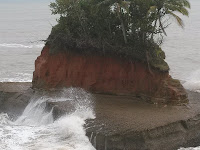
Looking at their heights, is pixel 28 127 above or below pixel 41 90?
below

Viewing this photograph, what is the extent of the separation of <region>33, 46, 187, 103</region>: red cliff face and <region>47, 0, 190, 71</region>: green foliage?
538mm

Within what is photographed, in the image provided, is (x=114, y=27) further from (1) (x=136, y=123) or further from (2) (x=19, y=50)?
(2) (x=19, y=50)

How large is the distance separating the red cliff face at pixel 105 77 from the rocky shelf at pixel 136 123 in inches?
22.6

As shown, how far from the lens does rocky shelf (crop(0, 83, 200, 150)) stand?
17562 millimetres

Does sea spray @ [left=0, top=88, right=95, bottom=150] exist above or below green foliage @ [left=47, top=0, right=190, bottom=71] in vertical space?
below

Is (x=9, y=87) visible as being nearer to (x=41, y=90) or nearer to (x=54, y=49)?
(x=41, y=90)

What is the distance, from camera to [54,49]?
2341 centimetres

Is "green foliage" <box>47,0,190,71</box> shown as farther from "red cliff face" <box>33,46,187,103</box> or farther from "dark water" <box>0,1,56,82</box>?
"dark water" <box>0,1,56,82</box>

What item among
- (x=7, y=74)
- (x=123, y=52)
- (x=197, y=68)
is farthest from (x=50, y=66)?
(x=197, y=68)

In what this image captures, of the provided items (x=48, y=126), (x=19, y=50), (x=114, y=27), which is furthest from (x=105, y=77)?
(x=19, y=50)

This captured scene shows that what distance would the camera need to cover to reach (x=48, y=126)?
19.6m

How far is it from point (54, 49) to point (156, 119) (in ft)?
25.8

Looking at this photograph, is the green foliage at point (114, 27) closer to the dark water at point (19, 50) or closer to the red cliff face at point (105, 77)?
the red cliff face at point (105, 77)

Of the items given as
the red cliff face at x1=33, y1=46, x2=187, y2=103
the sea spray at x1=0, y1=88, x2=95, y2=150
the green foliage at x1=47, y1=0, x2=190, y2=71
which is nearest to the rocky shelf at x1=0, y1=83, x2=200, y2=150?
the sea spray at x1=0, y1=88, x2=95, y2=150
